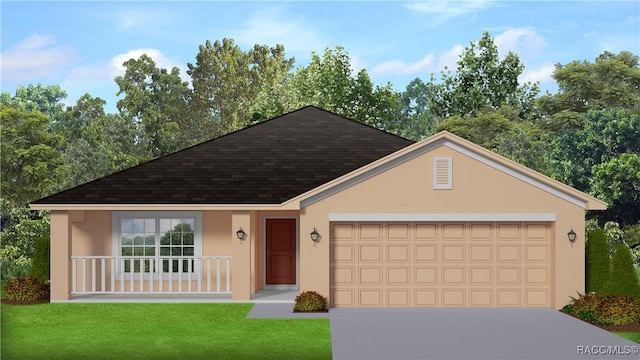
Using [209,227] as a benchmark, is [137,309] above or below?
below

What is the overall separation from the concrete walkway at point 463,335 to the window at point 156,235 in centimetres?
359

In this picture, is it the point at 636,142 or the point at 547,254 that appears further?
the point at 636,142

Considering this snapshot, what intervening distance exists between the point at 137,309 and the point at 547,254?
1023 centimetres

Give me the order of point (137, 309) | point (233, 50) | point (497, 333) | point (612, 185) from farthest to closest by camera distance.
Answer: point (233, 50) < point (612, 185) < point (137, 309) < point (497, 333)

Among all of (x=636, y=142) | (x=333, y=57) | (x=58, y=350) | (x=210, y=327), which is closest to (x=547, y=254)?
(x=210, y=327)

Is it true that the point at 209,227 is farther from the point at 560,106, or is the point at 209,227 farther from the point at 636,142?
the point at 560,106

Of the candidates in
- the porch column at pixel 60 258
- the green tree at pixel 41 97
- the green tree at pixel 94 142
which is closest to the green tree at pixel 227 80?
the green tree at pixel 94 142

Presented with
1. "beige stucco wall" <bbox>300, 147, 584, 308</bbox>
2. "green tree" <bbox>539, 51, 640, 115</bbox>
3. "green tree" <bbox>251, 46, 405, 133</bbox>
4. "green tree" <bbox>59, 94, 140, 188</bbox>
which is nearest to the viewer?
"beige stucco wall" <bbox>300, 147, 584, 308</bbox>

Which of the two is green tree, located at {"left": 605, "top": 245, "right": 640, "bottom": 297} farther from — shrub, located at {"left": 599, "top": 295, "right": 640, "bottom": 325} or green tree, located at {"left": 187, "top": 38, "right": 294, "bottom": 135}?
green tree, located at {"left": 187, "top": 38, "right": 294, "bottom": 135}

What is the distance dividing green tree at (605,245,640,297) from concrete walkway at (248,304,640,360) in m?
1.51

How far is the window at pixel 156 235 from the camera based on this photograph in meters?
23.6

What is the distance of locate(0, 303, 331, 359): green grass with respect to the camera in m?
15.1

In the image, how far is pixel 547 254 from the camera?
21.2 m

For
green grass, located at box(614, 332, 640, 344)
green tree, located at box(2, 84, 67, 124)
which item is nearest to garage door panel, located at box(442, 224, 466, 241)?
green grass, located at box(614, 332, 640, 344)
